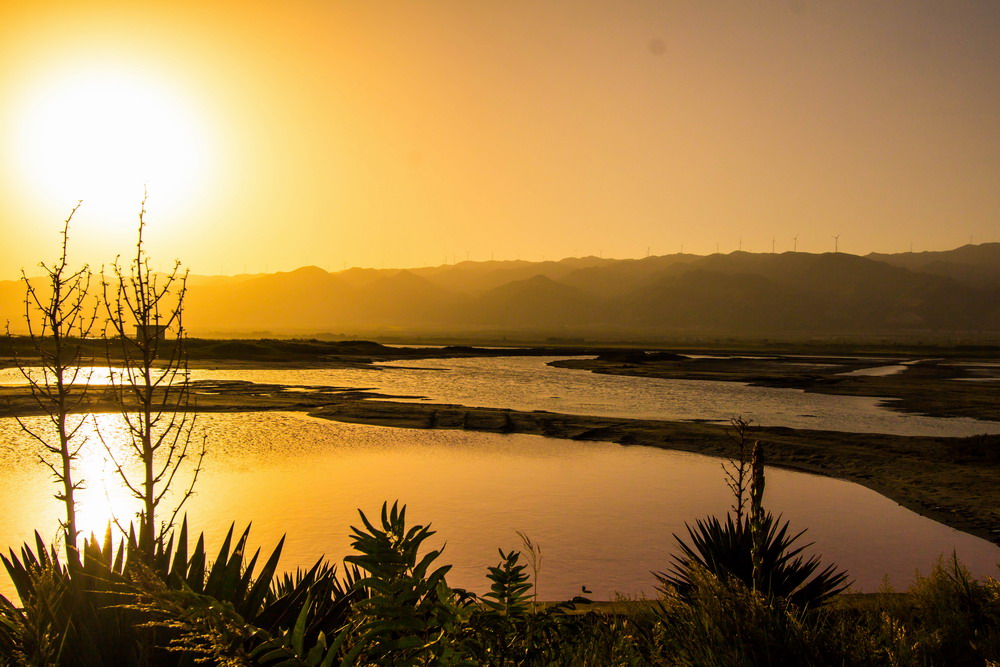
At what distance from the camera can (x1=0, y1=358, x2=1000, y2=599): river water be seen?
30.7 feet

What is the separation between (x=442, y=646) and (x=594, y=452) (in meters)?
15.5

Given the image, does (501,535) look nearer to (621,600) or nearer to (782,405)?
(621,600)

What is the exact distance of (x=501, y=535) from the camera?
10156 mm

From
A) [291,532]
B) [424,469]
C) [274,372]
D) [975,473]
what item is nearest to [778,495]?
[975,473]

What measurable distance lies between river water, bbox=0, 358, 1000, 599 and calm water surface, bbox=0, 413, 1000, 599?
0.12 feet

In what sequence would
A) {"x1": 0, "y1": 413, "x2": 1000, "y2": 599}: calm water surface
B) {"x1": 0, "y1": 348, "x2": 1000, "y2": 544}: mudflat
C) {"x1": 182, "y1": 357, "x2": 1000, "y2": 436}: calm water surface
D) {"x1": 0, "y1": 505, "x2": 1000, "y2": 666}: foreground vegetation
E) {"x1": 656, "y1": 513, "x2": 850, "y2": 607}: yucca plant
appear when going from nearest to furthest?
{"x1": 0, "y1": 505, "x2": 1000, "y2": 666}: foreground vegetation → {"x1": 656, "y1": 513, "x2": 850, "y2": 607}: yucca plant → {"x1": 0, "y1": 413, "x2": 1000, "y2": 599}: calm water surface → {"x1": 0, "y1": 348, "x2": 1000, "y2": 544}: mudflat → {"x1": 182, "y1": 357, "x2": 1000, "y2": 436}: calm water surface

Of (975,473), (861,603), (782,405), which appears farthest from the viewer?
(782,405)

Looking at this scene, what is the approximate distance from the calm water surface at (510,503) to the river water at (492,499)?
0.12 feet

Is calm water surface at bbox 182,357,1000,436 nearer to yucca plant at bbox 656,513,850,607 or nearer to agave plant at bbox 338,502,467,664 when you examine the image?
yucca plant at bbox 656,513,850,607

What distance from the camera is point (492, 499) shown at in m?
12.4

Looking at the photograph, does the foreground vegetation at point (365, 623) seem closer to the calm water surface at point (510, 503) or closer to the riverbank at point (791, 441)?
the calm water surface at point (510, 503)

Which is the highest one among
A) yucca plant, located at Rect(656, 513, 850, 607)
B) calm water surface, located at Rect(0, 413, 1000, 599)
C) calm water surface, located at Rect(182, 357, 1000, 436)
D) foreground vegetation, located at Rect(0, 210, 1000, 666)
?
foreground vegetation, located at Rect(0, 210, 1000, 666)

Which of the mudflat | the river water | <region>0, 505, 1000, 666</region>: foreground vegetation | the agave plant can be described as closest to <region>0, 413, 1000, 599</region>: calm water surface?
the river water

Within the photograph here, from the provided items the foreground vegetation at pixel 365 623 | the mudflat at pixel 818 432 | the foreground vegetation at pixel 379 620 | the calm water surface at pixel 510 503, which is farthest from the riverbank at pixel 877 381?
the foreground vegetation at pixel 365 623
